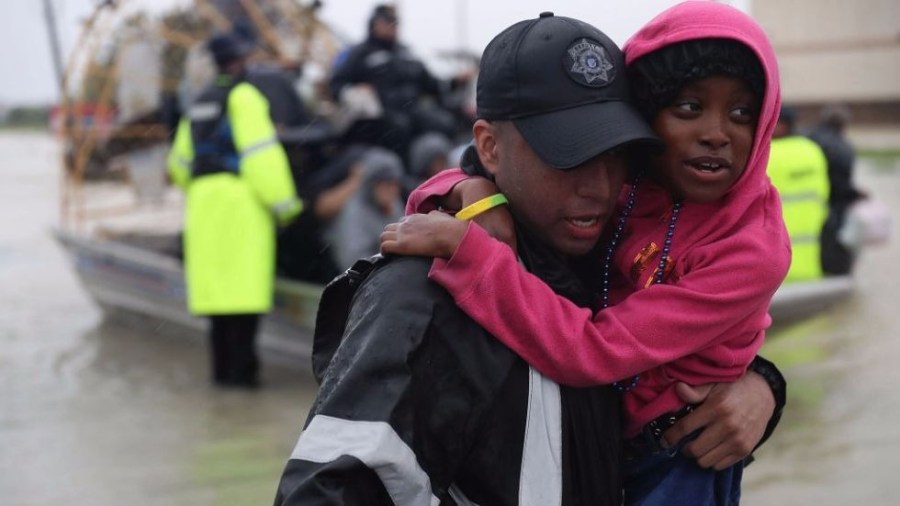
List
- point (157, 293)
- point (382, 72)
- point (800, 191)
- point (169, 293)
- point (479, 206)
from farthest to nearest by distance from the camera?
1. point (157, 293)
2. point (169, 293)
3. point (382, 72)
4. point (800, 191)
5. point (479, 206)

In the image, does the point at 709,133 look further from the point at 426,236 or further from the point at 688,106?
the point at 426,236

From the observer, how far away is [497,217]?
1.75 meters

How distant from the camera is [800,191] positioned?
722 cm

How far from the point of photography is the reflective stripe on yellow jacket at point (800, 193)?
283 inches

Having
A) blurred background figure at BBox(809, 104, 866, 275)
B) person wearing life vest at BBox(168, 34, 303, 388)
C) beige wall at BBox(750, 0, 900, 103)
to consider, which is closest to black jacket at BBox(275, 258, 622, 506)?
person wearing life vest at BBox(168, 34, 303, 388)

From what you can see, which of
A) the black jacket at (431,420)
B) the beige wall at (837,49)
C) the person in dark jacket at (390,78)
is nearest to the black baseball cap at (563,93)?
the black jacket at (431,420)

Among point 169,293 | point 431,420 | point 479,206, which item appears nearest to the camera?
point 431,420

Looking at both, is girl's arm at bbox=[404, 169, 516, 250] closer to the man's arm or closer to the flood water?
the man's arm

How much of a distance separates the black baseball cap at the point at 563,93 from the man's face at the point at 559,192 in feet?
0.13

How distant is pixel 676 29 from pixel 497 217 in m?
0.39

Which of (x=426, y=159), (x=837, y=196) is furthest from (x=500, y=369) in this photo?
(x=837, y=196)

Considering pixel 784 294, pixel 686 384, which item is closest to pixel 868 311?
pixel 784 294

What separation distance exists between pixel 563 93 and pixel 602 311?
0.34 metres

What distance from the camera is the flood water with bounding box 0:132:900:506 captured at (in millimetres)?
5395
